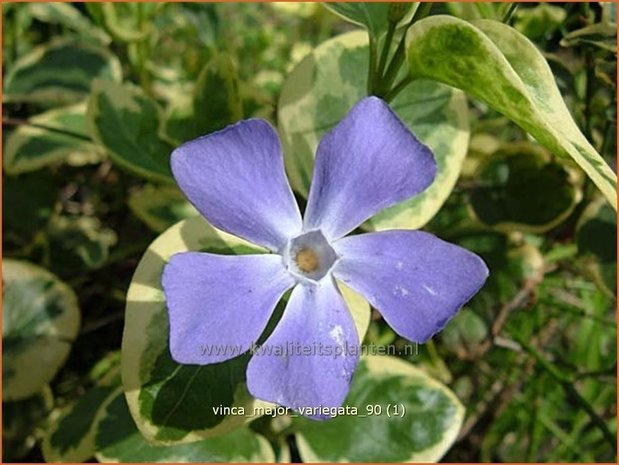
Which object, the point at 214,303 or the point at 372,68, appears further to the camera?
the point at 372,68

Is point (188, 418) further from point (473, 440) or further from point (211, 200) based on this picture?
point (473, 440)

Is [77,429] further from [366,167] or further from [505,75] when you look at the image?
[505,75]

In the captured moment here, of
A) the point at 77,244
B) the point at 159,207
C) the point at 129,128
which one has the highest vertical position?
the point at 129,128

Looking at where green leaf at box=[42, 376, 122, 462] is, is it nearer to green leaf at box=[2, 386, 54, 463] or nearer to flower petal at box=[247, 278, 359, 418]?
green leaf at box=[2, 386, 54, 463]

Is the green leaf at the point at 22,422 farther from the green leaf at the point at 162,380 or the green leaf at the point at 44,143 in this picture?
the green leaf at the point at 162,380

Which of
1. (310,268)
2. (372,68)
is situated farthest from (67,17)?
(310,268)

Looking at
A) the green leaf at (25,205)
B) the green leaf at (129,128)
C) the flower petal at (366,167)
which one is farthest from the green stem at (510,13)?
the green leaf at (25,205)

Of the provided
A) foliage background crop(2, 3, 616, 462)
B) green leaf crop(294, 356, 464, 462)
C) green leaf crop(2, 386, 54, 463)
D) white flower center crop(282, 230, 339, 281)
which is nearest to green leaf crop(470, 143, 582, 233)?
foliage background crop(2, 3, 616, 462)
